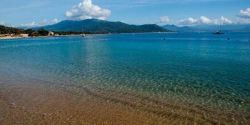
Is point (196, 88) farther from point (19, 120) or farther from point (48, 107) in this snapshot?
point (19, 120)

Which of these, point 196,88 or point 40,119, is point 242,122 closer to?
point 196,88

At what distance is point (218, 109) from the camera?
19562mm

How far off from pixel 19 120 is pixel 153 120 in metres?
7.42

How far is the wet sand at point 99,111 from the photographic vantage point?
56.5ft

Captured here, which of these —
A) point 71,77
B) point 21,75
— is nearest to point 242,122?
point 71,77

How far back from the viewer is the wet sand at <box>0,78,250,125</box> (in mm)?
17219

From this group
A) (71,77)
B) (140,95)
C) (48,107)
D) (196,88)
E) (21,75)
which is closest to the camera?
(48,107)

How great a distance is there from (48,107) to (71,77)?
41.2 ft

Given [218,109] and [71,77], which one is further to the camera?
[71,77]

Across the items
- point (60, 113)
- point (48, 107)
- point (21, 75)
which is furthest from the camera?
point (21, 75)

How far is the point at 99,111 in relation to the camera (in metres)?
19.4

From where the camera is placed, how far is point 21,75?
34938 millimetres

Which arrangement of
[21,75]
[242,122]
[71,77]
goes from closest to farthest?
[242,122] → [71,77] → [21,75]

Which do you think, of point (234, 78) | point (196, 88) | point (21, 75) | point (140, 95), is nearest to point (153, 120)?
point (140, 95)
